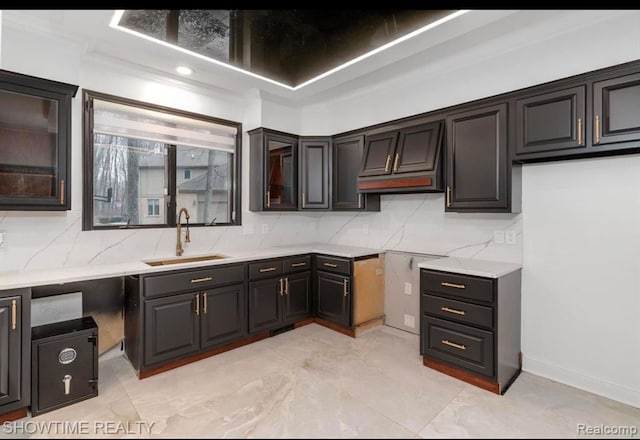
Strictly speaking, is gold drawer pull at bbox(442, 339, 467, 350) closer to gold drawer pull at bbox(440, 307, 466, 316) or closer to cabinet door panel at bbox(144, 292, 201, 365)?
gold drawer pull at bbox(440, 307, 466, 316)

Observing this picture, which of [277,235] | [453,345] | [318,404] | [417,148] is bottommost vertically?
[318,404]

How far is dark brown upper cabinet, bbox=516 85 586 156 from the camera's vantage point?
7.33ft

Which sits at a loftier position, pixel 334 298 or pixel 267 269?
pixel 267 269

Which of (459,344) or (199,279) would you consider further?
(199,279)

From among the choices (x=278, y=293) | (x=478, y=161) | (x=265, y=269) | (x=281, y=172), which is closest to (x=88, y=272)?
(x=265, y=269)

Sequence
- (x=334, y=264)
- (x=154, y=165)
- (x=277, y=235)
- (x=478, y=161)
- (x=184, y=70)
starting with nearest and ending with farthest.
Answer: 1. (x=478, y=161)
2. (x=184, y=70)
3. (x=154, y=165)
4. (x=334, y=264)
5. (x=277, y=235)

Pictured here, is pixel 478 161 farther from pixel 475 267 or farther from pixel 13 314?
pixel 13 314

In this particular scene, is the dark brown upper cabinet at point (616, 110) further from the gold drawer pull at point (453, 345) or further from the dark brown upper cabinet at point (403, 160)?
the gold drawer pull at point (453, 345)

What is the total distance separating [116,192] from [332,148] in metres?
2.27

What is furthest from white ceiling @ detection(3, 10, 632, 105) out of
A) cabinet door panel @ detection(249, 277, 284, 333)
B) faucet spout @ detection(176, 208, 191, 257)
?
cabinet door panel @ detection(249, 277, 284, 333)

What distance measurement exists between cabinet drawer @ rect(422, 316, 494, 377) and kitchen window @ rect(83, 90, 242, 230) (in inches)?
89.7

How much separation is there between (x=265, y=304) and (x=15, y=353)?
1.81 meters

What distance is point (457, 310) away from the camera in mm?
2537

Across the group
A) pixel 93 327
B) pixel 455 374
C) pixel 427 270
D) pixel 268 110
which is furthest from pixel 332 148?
pixel 93 327
